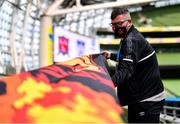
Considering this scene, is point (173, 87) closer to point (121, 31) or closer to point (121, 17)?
point (121, 31)

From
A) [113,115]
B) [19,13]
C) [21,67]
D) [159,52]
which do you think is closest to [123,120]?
[113,115]

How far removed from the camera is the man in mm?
4973

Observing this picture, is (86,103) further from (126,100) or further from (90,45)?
(90,45)

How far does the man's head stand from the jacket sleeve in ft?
0.45

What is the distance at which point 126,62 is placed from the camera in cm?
487

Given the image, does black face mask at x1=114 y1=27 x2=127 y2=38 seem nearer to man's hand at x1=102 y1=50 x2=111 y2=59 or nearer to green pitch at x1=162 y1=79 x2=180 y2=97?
man's hand at x1=102 y1=50 x2=111 y2=59

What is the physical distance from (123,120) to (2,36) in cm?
2471

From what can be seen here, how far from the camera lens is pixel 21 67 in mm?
26812

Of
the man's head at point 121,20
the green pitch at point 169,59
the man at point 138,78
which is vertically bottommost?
the green pitch at point 169,59

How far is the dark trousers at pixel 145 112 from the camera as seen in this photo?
5.08 meters

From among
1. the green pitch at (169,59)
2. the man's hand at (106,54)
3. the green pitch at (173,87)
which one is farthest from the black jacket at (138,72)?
the green pitch at (169,59)

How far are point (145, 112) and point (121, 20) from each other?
946 millimetres

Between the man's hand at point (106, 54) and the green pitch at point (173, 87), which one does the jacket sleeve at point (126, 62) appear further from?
the green pitch at point (173, 87)

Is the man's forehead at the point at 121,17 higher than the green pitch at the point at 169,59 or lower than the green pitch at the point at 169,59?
higher
